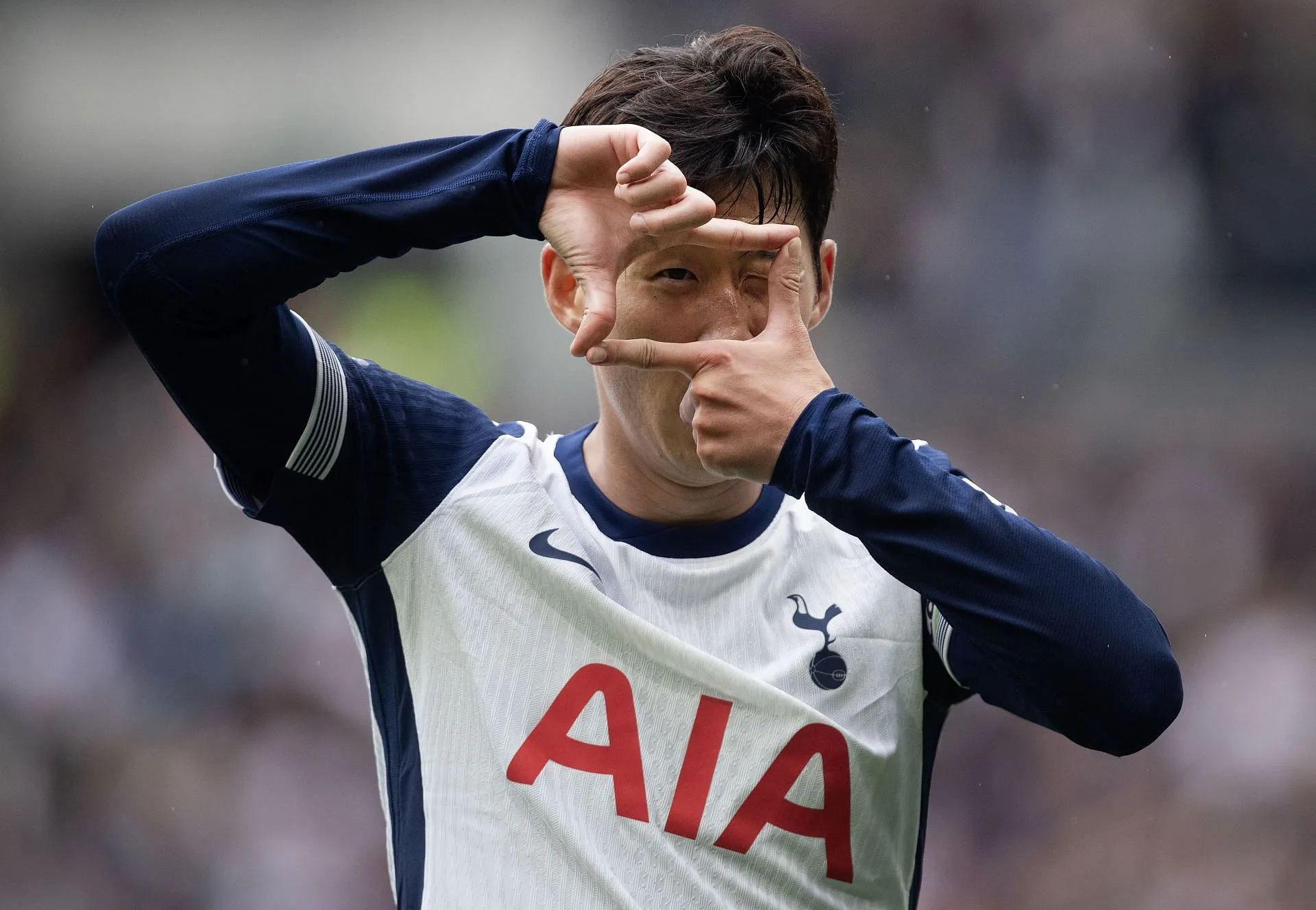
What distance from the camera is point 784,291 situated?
1.41 metres

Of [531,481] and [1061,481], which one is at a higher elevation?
[531,481]

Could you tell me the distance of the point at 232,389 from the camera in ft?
4.52

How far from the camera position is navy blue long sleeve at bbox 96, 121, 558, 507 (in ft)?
4.36

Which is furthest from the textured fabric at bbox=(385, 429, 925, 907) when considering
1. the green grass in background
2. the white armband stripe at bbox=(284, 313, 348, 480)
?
the green grass in background

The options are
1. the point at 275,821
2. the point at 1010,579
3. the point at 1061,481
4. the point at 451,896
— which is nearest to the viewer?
the point at 1010,579

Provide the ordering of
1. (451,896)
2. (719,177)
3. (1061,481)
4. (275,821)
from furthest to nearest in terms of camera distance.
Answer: (1061,481)
(275,821)
(719,177)
(451,896)

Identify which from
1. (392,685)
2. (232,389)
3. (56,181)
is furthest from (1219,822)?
(56,181)

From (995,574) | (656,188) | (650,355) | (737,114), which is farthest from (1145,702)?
(737,114)

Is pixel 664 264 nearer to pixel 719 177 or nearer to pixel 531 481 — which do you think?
pixel 719 177

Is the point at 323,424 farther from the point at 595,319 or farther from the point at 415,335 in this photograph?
the point at 415,335

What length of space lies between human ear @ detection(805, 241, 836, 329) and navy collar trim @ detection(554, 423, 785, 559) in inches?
10.8

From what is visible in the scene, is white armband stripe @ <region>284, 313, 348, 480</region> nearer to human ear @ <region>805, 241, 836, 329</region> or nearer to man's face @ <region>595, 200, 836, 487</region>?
man's face @ <region>595, 200, 836, 487</region>

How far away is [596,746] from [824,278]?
78 cm

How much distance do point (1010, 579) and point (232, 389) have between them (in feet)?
2.89
